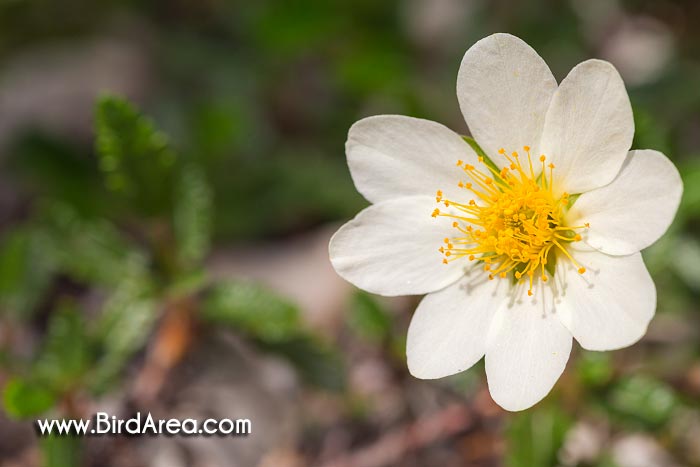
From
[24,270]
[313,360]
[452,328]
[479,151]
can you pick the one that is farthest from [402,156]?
[24,270]

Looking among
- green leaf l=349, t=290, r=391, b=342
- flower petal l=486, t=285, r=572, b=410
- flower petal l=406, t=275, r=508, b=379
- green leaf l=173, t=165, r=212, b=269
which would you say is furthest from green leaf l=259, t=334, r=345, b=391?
flower petal l=486, t=285, r=572, b=410

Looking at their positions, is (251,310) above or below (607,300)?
above

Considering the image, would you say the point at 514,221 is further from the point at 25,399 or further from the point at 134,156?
the point at 25,399

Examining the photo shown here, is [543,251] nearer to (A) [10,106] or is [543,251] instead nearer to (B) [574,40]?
(B) [574,40]

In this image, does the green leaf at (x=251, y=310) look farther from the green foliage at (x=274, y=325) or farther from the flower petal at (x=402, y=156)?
the flower petal at (x=402, y=156)

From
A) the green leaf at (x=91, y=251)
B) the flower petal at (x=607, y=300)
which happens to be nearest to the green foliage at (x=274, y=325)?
the green leaf at (x=91, y=251)

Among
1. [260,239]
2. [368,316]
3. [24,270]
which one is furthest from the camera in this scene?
[260,239]
